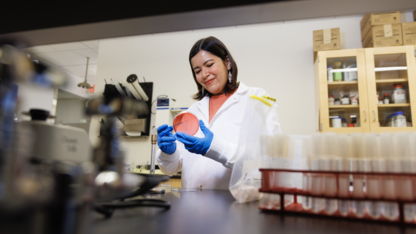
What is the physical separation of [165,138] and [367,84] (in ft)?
8.67

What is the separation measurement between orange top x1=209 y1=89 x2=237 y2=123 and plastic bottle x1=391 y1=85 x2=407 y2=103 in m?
2.24

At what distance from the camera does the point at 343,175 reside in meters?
0.53

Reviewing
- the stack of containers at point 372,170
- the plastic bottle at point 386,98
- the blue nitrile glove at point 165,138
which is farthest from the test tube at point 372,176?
the plastic bottle at point 386,98

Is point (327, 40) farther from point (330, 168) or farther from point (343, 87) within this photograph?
point (330, 168)

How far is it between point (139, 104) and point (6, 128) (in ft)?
0.55

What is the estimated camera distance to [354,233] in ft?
1.34

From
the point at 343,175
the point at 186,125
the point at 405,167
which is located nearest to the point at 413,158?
the point at 405,167

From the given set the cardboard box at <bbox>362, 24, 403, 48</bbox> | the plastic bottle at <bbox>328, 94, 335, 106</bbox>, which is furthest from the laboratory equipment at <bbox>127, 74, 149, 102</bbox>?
the cardboard box at <bbox>362, 24, 403, 48</bbox>

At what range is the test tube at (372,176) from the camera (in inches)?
19.9

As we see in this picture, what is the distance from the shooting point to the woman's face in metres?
1.63

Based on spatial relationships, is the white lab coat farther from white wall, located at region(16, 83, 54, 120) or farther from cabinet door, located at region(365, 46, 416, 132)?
cabinet door, located at region(365, 46, 416, 132)

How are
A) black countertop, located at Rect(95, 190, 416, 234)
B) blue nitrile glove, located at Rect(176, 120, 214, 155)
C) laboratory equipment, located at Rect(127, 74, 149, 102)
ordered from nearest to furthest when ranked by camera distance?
black countertop, located at Rect(95, 190, 416, 234), blue nitrile glove, located at Rect(176, 120, 214, 155), laboratory equipment, located at Rect(127, 74, 149, 102)

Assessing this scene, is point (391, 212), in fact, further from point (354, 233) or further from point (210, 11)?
point (210, 11)

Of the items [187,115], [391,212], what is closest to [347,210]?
[391,212]
